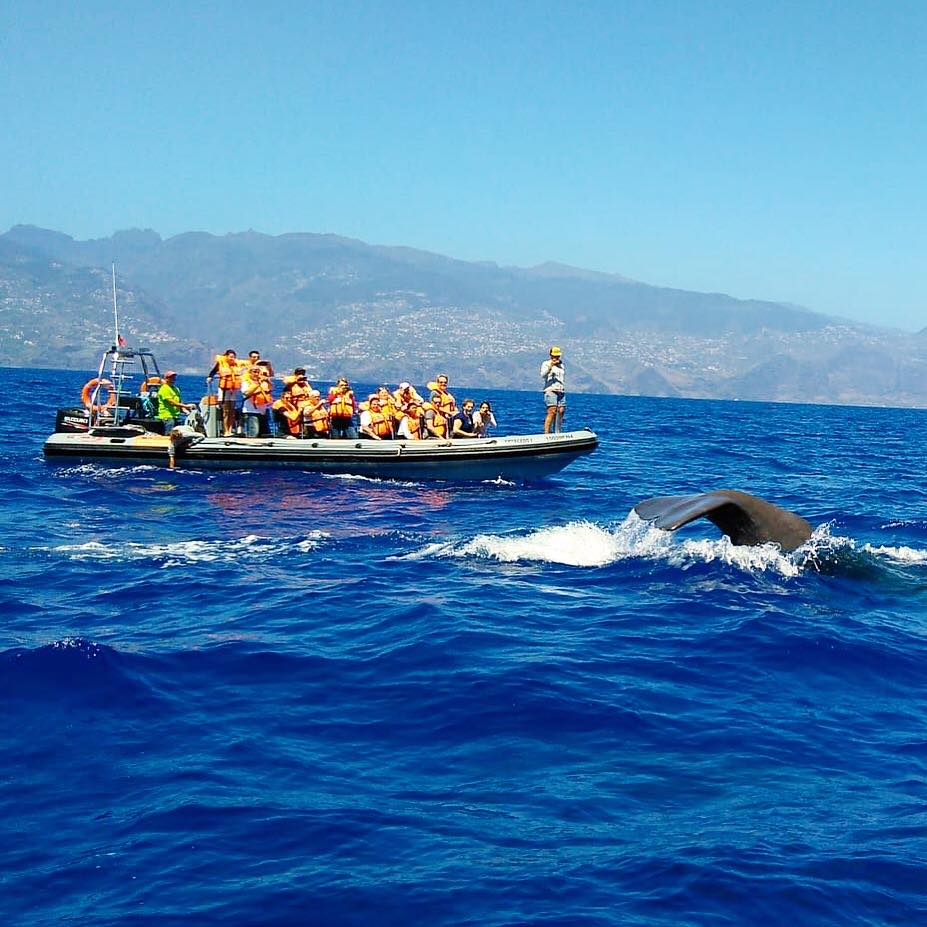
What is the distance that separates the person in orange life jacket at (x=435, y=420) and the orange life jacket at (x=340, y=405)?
1.77 meters

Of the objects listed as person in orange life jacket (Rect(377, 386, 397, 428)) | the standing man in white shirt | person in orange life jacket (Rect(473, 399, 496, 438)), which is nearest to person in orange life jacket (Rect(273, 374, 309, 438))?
person in orange life jacket (Rect(377, 386, 397, 428))

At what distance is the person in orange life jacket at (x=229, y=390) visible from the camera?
2539 centimetres

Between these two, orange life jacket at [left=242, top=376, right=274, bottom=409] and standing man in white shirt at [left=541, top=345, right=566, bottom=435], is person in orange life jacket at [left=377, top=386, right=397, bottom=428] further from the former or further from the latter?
standing man in white shirt at [left=541, top=345, right=566, bottom=435]

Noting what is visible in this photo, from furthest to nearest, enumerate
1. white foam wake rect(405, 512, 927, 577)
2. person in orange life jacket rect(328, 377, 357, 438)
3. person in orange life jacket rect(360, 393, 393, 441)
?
person in orange life jacket rect(328, 377, 357, 438), person in orange life jacket rect(360, 393, 393, 441), white foam wake rect(405, 512, 927, 577)

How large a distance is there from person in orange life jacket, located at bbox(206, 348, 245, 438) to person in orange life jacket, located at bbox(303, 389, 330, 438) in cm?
162

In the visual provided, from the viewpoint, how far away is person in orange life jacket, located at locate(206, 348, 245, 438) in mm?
25391

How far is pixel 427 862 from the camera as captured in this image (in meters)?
6.09

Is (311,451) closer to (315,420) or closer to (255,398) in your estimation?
(315,420)

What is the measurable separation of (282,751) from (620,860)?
2587mm

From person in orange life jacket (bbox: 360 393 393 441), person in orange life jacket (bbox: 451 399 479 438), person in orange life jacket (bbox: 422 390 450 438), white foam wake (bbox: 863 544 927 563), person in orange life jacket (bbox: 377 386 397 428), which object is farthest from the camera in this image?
person in orange life jacket (bbox: 451 399 479 438)

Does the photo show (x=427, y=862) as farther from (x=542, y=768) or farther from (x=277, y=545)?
(x=277, y=545)

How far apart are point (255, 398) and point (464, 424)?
5082mm

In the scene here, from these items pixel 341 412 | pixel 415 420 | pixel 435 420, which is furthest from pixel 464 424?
pixel 341 412

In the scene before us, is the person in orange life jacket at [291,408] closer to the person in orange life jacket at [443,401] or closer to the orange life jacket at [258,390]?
the orange life jacket at [258,390]
